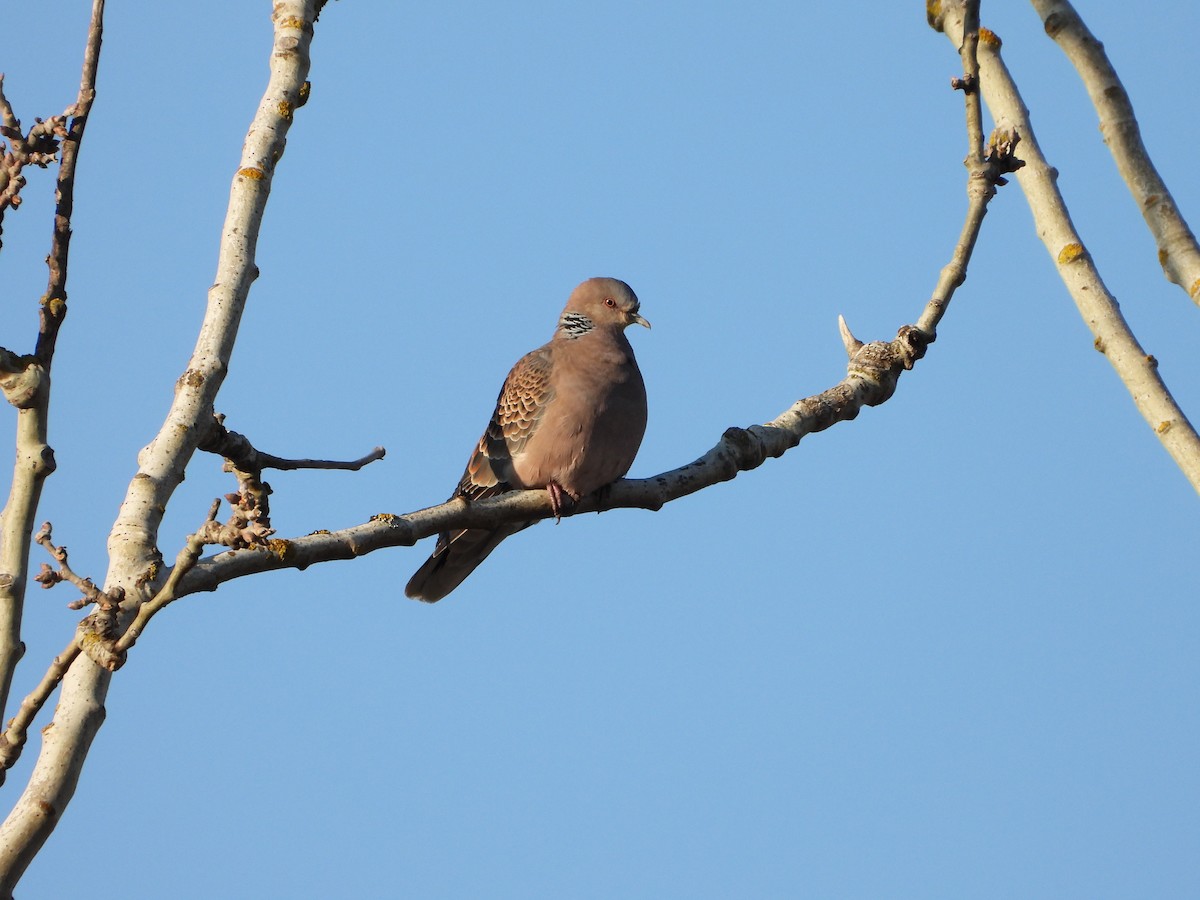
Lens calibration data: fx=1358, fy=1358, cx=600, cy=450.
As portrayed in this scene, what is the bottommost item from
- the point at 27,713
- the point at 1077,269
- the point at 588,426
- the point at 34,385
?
the point at 27,713

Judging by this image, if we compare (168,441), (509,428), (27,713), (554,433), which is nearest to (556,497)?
(554,433)

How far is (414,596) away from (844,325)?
2.54 meters

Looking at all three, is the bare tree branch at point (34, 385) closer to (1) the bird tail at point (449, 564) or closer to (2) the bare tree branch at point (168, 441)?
(2) the bare tree branch at point (168, 441)

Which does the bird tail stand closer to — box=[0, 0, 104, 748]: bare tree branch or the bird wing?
the bird wing

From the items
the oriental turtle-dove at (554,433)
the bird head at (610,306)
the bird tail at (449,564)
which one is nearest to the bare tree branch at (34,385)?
the oriental turtle-dove at (554,433)

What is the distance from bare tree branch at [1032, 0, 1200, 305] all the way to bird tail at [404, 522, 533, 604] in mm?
3160

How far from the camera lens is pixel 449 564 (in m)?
6.73

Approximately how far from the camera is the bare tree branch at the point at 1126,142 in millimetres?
4844

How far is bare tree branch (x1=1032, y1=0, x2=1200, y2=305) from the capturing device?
484cm

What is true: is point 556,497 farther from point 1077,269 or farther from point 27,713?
point 27,713

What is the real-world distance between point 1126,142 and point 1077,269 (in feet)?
1.77

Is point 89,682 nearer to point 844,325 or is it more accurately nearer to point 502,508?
point 502,508

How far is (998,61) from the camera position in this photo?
5.48 metres

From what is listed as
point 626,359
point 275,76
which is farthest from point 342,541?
point 626,359
